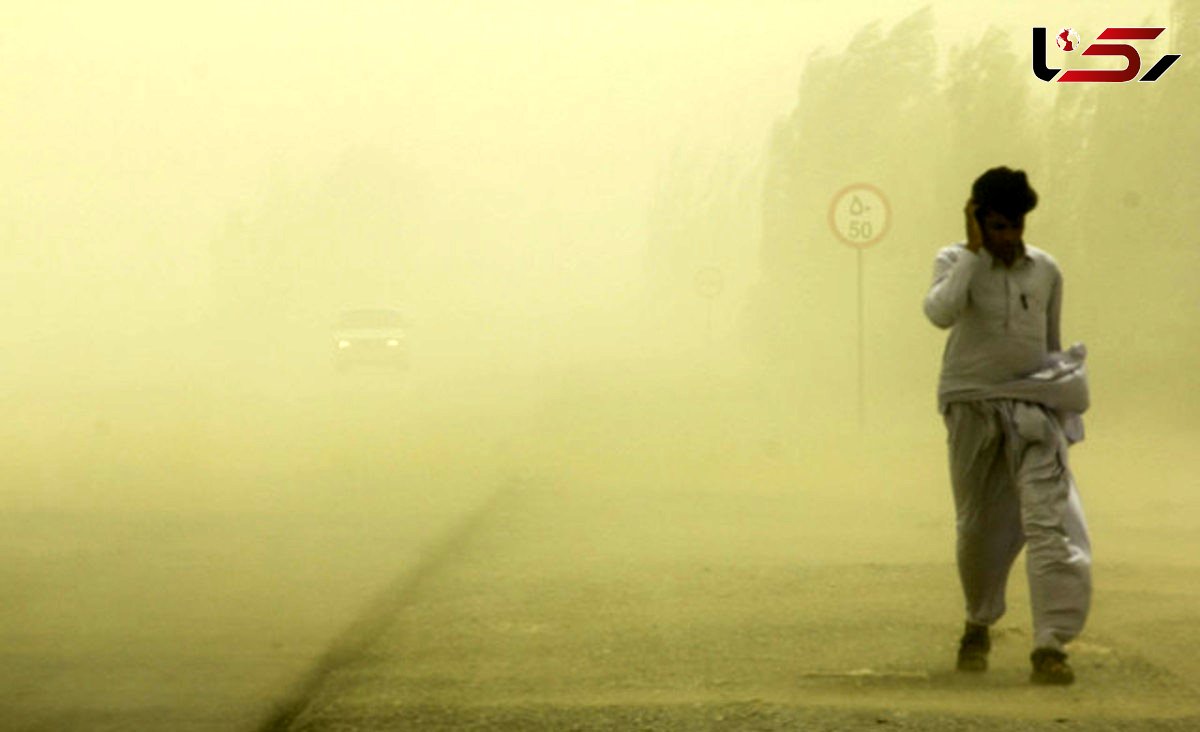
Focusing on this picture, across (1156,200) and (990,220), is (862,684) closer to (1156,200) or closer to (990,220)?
(990,220)

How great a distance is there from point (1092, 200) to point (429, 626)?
87.0 ft

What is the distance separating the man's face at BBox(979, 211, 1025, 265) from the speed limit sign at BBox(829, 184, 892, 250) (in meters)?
13.8

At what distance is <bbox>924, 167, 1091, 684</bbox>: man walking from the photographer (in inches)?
294

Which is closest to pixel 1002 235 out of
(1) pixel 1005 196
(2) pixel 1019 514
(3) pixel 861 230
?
(1) pixel 1005 196

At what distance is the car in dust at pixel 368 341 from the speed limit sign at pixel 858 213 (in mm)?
25837

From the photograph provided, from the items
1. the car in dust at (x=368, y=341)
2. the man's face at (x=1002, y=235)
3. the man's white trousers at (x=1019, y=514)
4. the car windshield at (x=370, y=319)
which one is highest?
the man's face at (x=1002, y=235)

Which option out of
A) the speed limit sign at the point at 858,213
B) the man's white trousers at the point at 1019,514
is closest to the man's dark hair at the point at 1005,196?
the man's white trousers at the point at 1019,514

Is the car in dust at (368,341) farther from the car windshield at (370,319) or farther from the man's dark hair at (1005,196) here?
the man's dark hair at (1005,196)

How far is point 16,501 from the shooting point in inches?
640

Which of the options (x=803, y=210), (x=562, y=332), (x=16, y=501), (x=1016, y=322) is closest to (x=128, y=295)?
(x=562, y=332)

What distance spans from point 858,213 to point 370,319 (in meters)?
27.4

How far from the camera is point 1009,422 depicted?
767cm

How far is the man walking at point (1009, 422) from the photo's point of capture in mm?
7473

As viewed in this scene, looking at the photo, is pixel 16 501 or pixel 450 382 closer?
pixel 16 501
